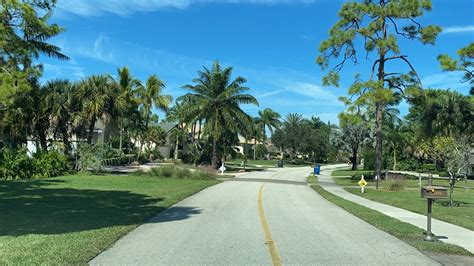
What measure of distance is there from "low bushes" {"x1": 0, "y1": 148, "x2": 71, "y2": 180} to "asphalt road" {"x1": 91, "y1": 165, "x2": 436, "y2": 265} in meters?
15.0

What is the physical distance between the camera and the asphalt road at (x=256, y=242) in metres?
7.66

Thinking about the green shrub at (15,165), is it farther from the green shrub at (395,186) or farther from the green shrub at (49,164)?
the green shrub at (395,186)

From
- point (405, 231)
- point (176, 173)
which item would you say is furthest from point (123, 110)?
point (405, 231)

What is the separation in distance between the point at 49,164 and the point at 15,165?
2.88 metres

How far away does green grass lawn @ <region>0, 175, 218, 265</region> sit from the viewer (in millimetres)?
7387

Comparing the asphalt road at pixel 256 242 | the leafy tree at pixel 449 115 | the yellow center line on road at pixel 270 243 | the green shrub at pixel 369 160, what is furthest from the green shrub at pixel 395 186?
the green shrub at pixel 369 160

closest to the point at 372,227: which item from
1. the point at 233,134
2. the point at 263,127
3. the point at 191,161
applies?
the point at 233,134

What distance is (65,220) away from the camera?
436 inches

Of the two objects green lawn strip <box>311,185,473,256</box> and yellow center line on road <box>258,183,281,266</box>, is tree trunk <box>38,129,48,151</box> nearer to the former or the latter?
yellow center line on road <box>258,183,281,266</box>

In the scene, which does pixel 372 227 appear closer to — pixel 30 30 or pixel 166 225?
pixel 166 225

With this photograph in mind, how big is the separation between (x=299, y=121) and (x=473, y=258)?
346 ft

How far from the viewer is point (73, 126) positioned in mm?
35688

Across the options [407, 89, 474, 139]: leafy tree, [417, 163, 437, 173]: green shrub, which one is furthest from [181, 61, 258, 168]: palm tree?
[417, 163, 437, 173]: green shrub

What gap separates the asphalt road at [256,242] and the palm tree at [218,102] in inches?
1265
